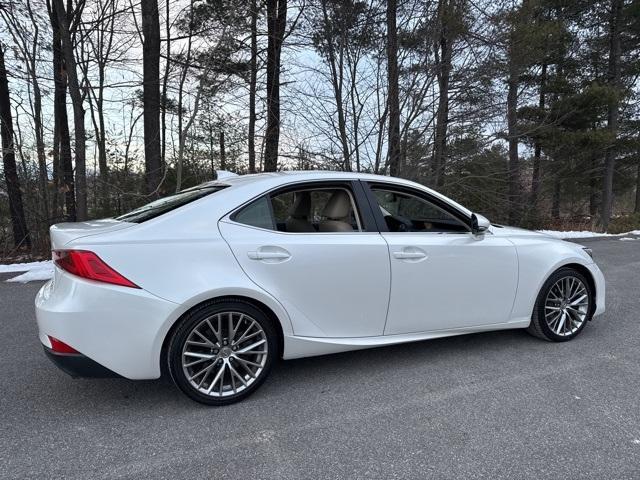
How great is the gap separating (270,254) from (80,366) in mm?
1308

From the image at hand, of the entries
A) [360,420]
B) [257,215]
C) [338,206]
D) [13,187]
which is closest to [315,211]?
[338,206]

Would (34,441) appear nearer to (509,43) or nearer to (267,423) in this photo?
(267,423)

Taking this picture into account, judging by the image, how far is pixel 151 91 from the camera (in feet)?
35.5

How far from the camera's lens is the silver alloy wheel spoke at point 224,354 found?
9.36ft

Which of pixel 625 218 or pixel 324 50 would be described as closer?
pixel 324 50

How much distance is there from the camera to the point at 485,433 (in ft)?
8.58

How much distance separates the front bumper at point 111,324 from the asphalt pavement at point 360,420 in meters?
0.41

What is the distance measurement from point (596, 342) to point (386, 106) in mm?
7334

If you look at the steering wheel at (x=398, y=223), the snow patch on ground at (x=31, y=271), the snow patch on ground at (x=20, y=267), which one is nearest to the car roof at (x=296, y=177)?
the steering wheel at (x=398, y=223)

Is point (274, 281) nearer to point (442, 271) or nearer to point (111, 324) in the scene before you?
point (111, 324)

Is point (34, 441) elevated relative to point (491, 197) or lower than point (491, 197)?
lower

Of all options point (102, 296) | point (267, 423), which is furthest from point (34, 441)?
point (267, 423)

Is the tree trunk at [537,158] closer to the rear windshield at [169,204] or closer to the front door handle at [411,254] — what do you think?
the front door handle at [411,254]

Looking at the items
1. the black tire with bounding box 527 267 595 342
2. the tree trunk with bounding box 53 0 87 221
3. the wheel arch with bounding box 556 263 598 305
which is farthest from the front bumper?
the tree trunk with bounding box 53 0 87 221
